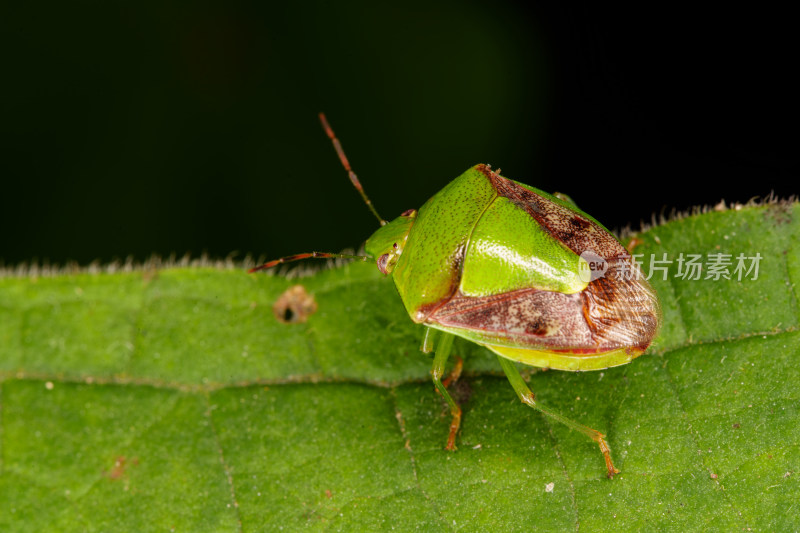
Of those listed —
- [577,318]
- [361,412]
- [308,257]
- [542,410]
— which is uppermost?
[577,318]

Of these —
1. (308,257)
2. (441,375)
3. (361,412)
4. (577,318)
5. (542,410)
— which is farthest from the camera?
(308,257)

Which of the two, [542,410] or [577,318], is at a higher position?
[577,318]

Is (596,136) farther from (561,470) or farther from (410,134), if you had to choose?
(561,470)

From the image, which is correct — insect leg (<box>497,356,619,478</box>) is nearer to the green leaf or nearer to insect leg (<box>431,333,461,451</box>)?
the green leaf

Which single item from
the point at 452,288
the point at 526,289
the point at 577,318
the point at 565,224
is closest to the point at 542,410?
the point at 577,318

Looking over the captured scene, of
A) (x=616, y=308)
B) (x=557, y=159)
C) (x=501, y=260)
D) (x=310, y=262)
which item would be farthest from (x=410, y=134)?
(x=616, y=308)

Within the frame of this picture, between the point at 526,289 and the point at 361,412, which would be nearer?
the point at 526,289

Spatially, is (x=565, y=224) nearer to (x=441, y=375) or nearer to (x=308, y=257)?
(x=441, y=375)
